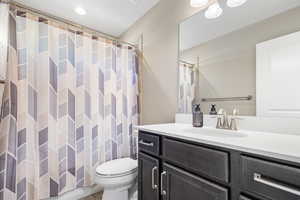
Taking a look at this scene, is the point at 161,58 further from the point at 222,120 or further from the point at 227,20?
the point at 222,120

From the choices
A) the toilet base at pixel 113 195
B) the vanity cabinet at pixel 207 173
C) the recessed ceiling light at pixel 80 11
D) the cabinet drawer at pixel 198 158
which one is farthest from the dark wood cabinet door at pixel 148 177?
the recessed ceiling light at pixel 80 11

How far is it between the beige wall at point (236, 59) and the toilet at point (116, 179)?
95 centimetres

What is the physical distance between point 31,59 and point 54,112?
0.52m

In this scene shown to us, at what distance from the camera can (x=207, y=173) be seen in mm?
759

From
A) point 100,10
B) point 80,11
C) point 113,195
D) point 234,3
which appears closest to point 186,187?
point 113,195

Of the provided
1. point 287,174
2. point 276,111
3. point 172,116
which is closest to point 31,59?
point 172,116

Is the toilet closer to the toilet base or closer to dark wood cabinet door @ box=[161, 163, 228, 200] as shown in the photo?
the toilet base

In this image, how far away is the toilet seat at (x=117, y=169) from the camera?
53.0 inches

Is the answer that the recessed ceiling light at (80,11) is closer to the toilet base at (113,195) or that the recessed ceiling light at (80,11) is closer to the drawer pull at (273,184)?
the toilet base at (113,195)

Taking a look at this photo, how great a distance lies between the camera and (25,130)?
1.28 metres

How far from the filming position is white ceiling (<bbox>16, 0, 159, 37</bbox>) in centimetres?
187

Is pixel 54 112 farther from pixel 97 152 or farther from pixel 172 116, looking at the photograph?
pixel 172 116

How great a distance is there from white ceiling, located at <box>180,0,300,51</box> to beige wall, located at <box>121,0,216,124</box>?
112 mm

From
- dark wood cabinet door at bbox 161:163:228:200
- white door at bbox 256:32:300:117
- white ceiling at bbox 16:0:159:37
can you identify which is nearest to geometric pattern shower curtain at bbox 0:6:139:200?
white ceiling at bbox 16:0:159:37
